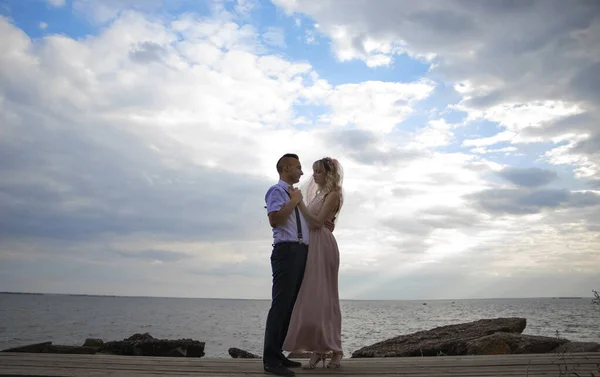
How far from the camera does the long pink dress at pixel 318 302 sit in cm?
562

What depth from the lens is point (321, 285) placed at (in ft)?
19.1

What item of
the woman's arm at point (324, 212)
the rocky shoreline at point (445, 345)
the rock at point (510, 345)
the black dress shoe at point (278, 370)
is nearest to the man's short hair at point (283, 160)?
the woman's arm at point (324, 212)

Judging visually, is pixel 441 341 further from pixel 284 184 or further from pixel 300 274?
pixel 284 184

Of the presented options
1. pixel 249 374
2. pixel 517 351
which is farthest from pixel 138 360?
pixel 517 351

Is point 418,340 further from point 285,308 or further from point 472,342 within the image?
point 285,308

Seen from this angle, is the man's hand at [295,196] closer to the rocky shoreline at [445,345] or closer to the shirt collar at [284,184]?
the shirt collar at [284,184]

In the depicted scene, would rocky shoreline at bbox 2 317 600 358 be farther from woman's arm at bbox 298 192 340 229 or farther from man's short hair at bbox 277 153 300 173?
man's short hair at bbox 277 153 300 173

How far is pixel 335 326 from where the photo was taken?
5.87 metres

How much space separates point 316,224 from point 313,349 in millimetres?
1431

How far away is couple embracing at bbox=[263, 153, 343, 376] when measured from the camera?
554cm

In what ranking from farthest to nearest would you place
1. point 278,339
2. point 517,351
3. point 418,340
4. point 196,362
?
point 418,340 < point 517,351 < point 196,362 < point 278,339

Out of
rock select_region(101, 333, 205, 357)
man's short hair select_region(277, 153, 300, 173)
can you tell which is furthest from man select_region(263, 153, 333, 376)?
rock select_region(101, 333, 205, 357)

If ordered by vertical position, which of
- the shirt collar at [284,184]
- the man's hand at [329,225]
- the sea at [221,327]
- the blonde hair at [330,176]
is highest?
the blonde hair at [330,176]

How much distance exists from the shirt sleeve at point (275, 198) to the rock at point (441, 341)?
5410 mm
